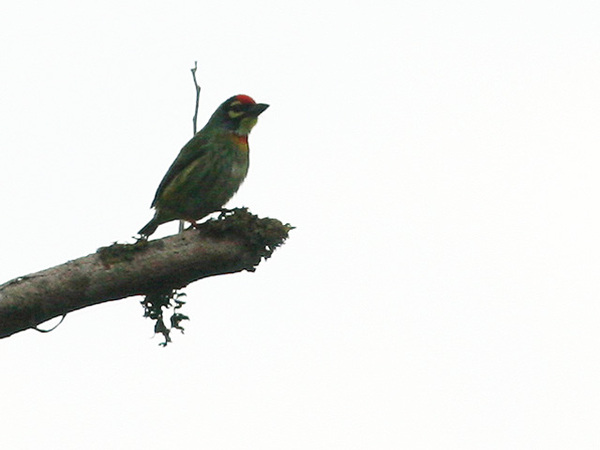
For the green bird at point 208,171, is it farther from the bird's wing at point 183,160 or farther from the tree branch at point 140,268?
the tree branch at point 140,268

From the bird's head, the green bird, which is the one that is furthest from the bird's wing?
the bird's head

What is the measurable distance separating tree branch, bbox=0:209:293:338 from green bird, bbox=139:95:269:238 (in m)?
1.64

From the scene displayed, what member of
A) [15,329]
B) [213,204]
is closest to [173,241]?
[15,329]

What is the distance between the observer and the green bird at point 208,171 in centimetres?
766

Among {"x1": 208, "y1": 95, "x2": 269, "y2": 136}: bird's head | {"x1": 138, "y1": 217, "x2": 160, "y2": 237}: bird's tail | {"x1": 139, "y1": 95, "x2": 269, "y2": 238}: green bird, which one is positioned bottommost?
{"x1": 138, "y1": 217, "x2": 160, "y2": 237}: bird's tail

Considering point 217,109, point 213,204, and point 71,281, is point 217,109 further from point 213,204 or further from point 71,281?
point 71,281

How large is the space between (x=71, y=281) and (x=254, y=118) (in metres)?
3.54

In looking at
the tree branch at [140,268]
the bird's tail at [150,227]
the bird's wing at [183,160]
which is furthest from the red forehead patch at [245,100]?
the tree branch at [140,268]

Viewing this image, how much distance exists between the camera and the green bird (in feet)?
25.1

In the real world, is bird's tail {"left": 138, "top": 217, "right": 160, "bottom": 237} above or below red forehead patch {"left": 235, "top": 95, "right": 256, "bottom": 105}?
below

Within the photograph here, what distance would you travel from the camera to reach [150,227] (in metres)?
7.91

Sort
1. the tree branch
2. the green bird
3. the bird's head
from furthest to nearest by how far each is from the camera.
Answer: the bird's head → the green bird → the tree branch

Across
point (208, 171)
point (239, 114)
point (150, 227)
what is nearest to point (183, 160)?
point (208, 171)

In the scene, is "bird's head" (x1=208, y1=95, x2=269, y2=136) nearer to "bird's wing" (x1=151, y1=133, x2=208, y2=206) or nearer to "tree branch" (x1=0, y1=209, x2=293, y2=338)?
"bird's wing" (x1=151, y1=133, x2=208, y2=206)
